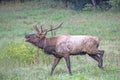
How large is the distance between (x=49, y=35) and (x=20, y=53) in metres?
7.48

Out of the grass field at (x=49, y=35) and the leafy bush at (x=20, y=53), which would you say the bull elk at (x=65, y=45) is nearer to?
the grass field at (x=49, y=35)

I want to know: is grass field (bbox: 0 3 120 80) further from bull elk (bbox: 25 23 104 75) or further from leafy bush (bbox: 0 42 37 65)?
bull elk (bbox: 25 23 104 75)

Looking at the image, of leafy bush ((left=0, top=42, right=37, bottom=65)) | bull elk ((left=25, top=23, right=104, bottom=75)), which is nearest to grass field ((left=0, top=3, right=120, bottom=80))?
leafy bush ((left=0, top=42, right=37, bottom=65))

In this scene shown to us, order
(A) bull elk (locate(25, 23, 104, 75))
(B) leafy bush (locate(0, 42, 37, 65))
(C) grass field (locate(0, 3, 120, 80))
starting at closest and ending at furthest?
(C) grass field (locate(0, 3, 120, 80)) → (A) bull elk (locate(25, 23, 104, 75)) → (B) leafy bush (locate(0, 42, 37, 65))

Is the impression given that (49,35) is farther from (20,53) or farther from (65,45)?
(65,45)

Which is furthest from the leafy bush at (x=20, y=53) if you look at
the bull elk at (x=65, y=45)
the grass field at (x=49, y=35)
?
the bull elk at (x=65, y=45)

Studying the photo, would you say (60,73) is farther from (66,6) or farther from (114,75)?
(66,6)

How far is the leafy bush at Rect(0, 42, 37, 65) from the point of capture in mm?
15227

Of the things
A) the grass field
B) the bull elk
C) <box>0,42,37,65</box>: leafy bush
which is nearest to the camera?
the grass field

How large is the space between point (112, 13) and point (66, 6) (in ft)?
20.3

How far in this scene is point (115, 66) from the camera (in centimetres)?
1351

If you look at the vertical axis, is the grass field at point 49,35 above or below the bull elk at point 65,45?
below

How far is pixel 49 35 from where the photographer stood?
22.9 metres

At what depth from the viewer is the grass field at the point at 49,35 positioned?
41.2ft
